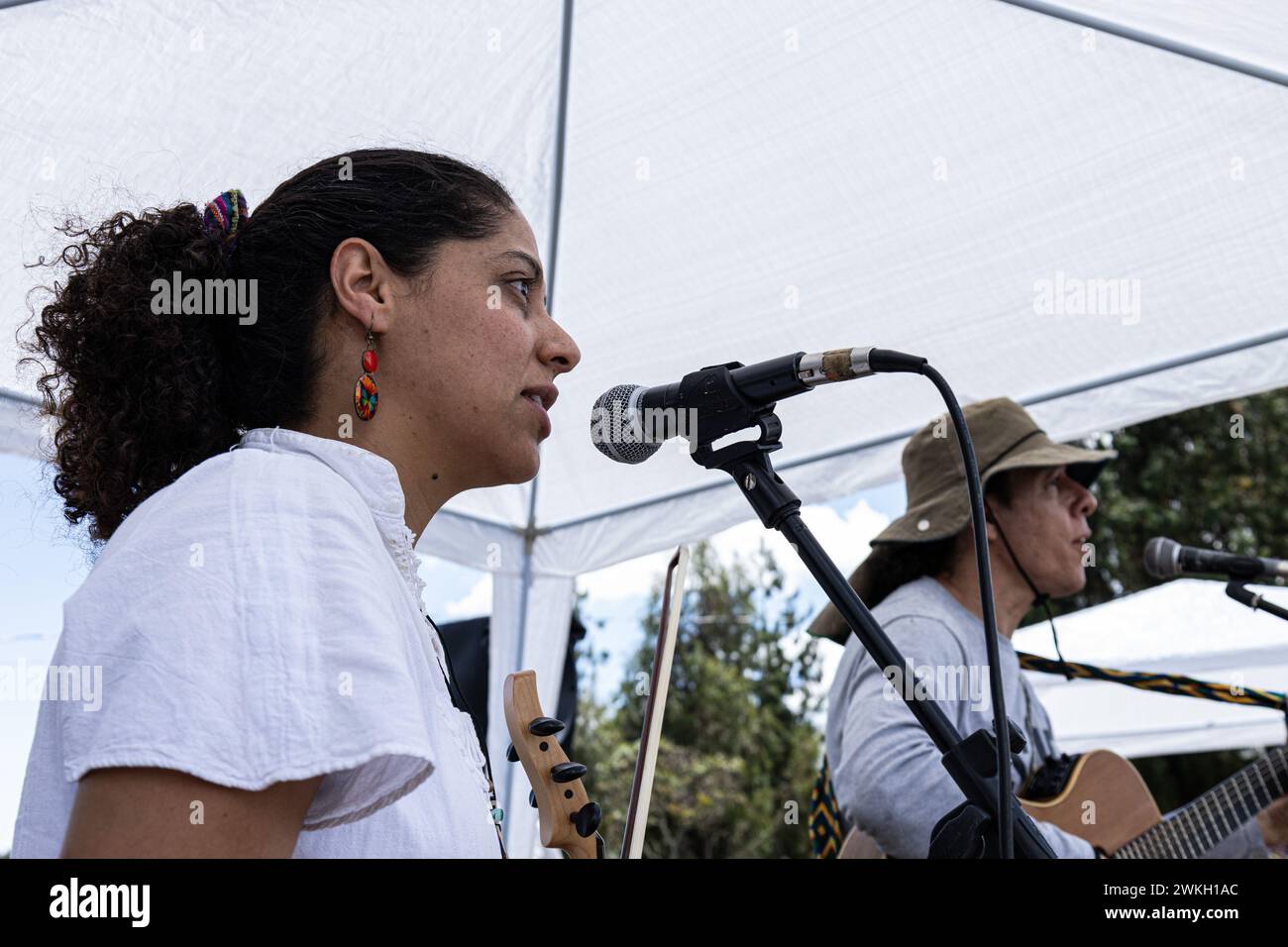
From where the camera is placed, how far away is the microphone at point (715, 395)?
58.2 inches

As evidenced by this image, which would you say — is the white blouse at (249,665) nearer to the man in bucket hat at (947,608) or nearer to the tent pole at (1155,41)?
the man in bucket hat at (947,608)

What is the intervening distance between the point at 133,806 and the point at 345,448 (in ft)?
1.75

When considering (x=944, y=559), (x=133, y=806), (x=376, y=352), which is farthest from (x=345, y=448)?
(x=944, y=559)

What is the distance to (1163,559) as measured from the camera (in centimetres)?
240

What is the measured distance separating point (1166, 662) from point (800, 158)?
4122mm

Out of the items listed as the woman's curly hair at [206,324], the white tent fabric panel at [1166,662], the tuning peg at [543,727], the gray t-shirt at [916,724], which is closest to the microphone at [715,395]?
the woman's curly hair at [206,324]

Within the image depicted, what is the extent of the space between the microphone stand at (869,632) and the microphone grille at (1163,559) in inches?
41.4

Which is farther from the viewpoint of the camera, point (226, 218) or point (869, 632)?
point (226, 218)

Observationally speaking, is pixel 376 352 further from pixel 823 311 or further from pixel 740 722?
pixel 740 722

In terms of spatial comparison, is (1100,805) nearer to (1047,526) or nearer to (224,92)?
(1047,526)

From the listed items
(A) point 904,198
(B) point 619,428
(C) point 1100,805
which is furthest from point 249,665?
(A) point 904,198

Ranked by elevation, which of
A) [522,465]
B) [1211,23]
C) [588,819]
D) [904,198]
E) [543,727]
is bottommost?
[588,819]

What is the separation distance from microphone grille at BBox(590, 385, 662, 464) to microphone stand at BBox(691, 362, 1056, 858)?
0.10 meters
